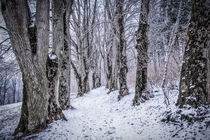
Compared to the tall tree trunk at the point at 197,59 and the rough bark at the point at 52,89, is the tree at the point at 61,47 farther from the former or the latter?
the tall tree trunk at the point at 197,59

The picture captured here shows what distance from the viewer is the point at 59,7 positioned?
4.32 m

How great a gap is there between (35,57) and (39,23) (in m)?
0.92

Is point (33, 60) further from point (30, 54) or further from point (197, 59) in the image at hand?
point (197, 59)

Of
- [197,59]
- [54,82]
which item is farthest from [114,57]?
[197,59]

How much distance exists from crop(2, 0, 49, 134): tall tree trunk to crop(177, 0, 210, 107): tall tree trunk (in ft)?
11.7

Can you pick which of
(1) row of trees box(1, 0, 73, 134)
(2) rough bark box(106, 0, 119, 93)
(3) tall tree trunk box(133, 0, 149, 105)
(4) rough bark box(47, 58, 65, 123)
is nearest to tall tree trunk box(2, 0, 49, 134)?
(1) row of trees box(1, 0, 73, 134)

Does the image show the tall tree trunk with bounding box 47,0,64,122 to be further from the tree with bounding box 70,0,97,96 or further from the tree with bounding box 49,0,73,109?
the tree with bounding box 70,0,97,96

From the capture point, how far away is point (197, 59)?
7.86ft

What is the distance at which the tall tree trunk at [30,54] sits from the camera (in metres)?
2.62

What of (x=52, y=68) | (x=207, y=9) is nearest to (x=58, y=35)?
(x=52, y=68)

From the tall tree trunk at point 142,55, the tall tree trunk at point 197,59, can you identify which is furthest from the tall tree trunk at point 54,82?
the tall tree trunk at point 197,59

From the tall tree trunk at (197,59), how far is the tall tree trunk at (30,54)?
11.7ft

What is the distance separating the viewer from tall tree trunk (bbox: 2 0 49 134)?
8.61 ft

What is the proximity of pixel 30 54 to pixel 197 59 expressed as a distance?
3964 millimetres
